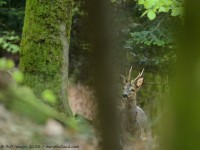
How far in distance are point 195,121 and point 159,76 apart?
27.3 ft

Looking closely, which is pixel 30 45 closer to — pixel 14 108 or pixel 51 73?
pixel 51 73

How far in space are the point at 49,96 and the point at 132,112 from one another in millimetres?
2409

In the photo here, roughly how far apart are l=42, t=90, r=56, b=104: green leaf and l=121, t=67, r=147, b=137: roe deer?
1845 millimetres

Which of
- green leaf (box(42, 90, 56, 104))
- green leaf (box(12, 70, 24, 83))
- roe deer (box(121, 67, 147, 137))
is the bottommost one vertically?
roe deer (box(121, 67, 147, 137))

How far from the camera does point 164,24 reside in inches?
311

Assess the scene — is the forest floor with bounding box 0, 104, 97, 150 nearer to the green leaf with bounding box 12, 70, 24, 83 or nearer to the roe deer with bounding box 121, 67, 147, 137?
the green leaf with bounding box 12, 70, 24, 83

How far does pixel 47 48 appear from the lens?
5855 millimetres

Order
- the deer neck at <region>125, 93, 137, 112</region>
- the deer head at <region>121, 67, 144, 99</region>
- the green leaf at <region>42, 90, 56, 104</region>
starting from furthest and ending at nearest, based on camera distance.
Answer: the deer neck at <region>125, 93, 137, 112</region> < the deer head at <region>121, 67, 144, 99</region> < the green leaf at <region>42, 90, 56, 104</region>

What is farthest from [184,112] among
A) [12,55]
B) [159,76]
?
[12,55]

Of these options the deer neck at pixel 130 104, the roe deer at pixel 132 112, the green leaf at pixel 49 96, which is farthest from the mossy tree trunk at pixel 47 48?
the deer neck at pixel 130 104

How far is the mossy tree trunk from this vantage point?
19.3 feet

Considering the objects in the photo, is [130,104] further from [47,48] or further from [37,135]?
[37,135]

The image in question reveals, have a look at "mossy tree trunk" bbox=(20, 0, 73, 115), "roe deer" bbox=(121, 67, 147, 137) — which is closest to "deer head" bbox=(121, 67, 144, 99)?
"roe deer" bbox=(121, 67, 147, 137)

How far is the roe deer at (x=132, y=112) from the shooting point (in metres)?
7.41
